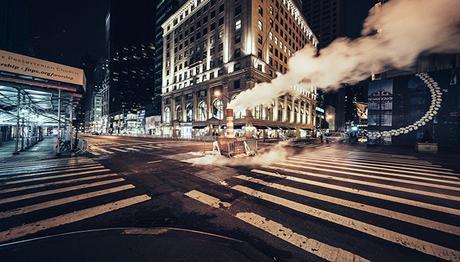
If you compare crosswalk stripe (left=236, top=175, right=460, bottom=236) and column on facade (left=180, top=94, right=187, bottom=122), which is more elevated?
column on facade (left=180, top=94, right=187, bottom=122)

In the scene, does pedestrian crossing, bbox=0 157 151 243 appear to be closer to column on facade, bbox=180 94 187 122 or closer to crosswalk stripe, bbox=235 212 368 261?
crosswalk stripe, bbox=235 212 368 261

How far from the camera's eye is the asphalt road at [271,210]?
9.53 ft

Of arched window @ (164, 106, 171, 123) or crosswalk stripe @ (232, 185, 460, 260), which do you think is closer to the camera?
crosswalk stripe @ (232, 185, 460, 260)

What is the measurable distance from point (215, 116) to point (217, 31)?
22125mm

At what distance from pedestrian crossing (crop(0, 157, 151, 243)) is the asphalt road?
0.08 ft

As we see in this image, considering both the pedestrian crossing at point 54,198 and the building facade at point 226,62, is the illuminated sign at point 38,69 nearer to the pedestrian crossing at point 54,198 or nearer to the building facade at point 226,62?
the pedestrian crossing at point 54,198

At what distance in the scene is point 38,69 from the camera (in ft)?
35.8

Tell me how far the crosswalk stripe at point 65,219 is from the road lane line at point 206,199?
1.20 m

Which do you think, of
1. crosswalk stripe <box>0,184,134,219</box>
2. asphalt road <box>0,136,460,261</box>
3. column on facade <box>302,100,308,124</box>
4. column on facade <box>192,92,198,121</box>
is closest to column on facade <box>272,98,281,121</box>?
column on facade <box>302,100,308,124</box>

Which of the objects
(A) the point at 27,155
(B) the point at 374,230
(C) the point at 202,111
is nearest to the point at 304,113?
(C) the point at 202,111

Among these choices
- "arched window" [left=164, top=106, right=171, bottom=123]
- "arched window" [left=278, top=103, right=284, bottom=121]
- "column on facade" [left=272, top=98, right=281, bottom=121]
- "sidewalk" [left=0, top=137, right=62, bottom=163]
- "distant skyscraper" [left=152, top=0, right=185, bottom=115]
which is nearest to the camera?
"sidewalk" [left=0, top=137, right=62, bottom=163]

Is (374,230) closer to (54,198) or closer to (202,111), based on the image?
(54,198)

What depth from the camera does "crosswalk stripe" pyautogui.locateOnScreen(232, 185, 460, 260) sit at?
8.85 feet

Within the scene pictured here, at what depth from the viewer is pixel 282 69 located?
50.8 m
